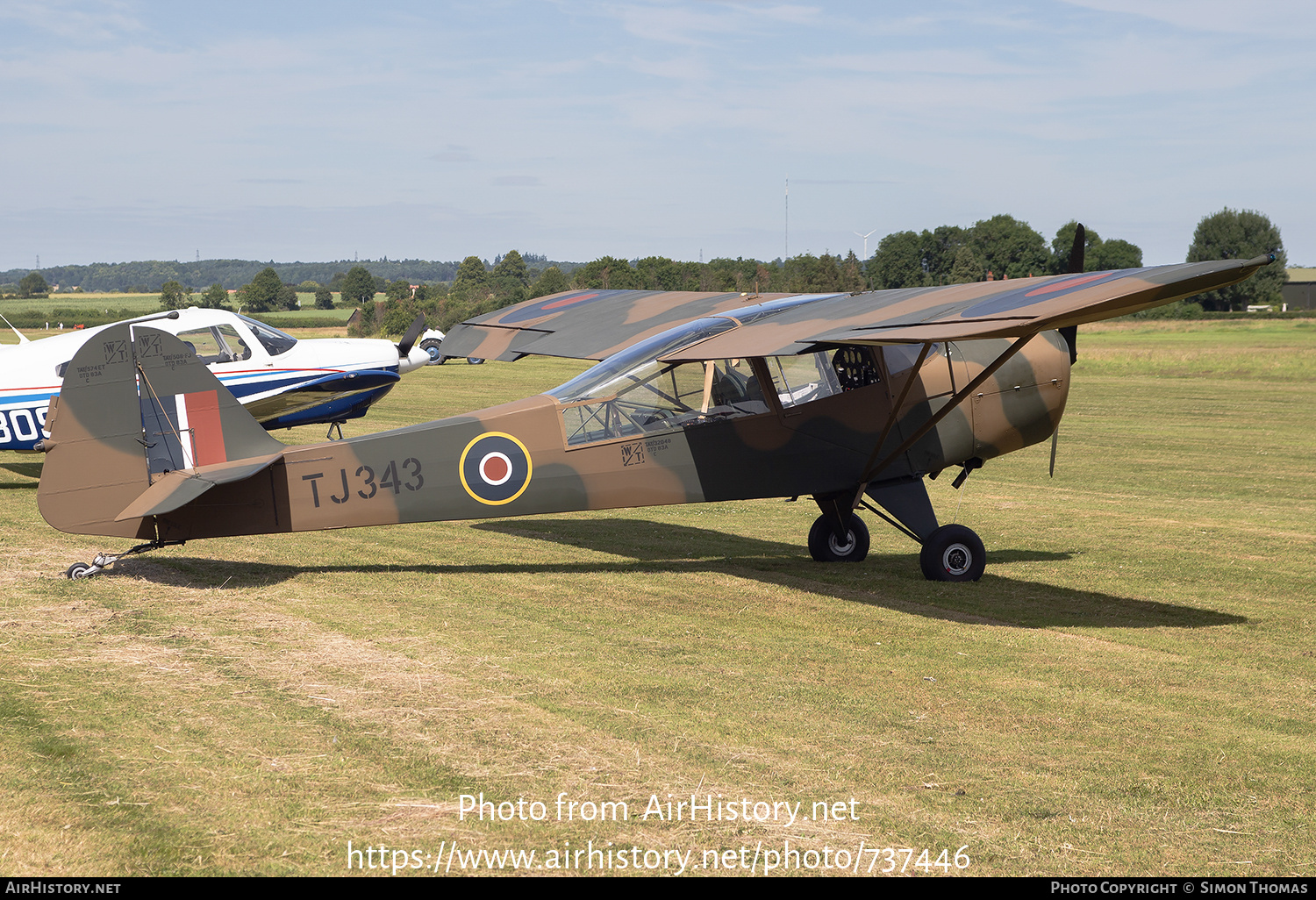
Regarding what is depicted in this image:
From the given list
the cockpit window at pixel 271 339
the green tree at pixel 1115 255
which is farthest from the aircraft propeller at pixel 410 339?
the green tree at pixel 1115 255

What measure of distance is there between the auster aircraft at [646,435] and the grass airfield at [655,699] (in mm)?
639

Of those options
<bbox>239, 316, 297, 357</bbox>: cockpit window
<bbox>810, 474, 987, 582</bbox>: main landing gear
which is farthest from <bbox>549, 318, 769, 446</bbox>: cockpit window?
<bbox>239, 316, 297, 357</bbox>: cockpit window

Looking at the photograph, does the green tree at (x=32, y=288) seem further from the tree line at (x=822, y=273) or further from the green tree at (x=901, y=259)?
the green tree at (x=901, y=259)

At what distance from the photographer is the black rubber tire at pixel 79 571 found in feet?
28.1

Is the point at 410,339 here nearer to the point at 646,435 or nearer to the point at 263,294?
the point at 646,435

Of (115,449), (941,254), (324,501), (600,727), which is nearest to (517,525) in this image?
(324,501)

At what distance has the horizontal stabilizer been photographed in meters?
7.81

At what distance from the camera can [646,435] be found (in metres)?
A: 9.04

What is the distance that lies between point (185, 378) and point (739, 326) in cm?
435

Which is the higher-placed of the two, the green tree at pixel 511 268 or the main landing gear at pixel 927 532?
the green tree at pixel 511 268

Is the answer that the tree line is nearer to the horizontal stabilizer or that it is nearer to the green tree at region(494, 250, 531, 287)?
the green tree at region(494, 250, 531, 287)

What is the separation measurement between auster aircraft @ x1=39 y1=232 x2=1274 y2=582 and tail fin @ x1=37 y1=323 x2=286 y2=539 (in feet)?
0.04

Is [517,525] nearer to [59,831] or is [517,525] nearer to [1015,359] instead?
[1015,359]

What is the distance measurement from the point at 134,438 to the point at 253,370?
6639 millimetres
